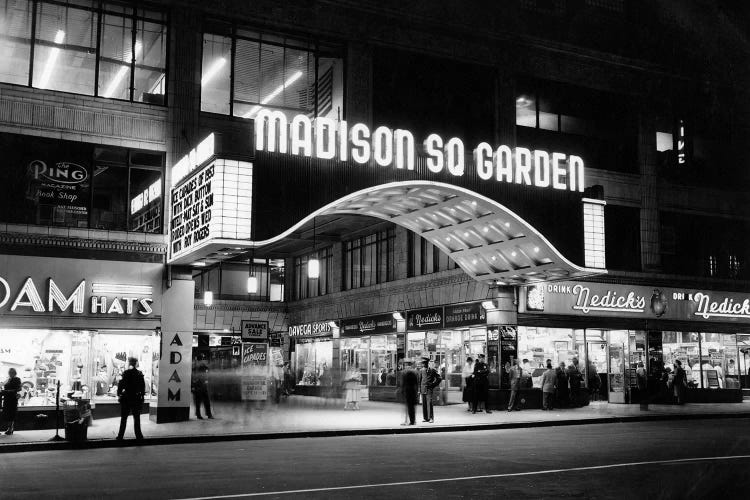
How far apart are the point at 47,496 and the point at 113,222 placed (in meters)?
15.0

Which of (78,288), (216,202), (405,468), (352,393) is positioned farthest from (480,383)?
(405,468)

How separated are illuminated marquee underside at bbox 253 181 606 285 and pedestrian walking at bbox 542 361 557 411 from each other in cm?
335

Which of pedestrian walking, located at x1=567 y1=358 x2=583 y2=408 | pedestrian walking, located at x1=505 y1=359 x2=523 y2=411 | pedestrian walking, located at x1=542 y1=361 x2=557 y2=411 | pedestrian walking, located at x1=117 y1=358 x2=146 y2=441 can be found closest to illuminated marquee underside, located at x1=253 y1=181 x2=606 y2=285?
pedestrian walking, located at x1=505 y1=359 x2=523 y2=411

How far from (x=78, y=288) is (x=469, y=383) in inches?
531

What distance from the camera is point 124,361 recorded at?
25.2 metres

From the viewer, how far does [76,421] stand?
721 inches

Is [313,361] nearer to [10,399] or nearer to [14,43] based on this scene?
[14,43]

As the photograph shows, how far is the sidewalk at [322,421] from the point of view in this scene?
19.5 meters

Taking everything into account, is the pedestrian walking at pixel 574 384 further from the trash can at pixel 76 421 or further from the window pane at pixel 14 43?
the window pane at pixel 14 43

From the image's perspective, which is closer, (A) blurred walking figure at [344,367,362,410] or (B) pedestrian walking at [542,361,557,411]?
(B) pedestrian walking at [542,361,557,411]

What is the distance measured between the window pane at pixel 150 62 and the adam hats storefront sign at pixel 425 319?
14359 mm

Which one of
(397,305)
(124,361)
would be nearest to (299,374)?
(397,305)

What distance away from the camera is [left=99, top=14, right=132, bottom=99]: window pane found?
25125mm

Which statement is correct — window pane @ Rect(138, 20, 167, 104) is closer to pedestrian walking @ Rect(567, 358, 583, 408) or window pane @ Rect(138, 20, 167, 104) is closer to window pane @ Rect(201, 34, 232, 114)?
window pane @ Rect(201, 34, 232, 114)
